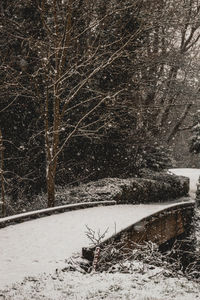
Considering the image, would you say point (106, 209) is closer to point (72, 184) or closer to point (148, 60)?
point (72, 184)

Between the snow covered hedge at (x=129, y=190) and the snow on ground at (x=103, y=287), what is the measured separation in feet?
24.8

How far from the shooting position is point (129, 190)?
16.0m

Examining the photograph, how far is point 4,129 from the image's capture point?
51.4 feet

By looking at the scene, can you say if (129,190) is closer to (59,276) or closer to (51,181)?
(51,181)

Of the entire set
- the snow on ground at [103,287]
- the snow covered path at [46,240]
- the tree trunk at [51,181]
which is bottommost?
the snow covered path at [46,240]

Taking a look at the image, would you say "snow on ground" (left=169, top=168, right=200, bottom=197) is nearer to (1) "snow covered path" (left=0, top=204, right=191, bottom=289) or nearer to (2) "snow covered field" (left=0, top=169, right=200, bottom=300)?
(1) "snow covered path" (left=0, top=204, right=191, bottom=289)

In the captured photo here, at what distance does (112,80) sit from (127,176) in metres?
4.86

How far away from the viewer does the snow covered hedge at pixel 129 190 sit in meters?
14.4

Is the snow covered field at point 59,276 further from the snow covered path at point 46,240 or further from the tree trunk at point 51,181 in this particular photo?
the tree trunk at point 51,181

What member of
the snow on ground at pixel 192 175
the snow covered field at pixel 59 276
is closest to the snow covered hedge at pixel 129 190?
the snow covered field at pixel 59 276

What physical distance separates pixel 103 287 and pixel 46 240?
3135mm

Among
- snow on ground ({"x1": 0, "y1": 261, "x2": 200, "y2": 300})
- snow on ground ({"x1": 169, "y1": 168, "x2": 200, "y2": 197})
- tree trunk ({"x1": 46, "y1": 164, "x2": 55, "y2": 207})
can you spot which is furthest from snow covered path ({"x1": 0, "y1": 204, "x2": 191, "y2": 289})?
snow on ground ({"x1": 169, "y1": 168, "x2": 200, "y2": 197})

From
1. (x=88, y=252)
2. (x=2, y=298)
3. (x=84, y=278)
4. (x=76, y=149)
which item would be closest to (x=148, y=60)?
(x=76, y=149)

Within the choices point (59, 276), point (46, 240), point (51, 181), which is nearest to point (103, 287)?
point (59, 276)
